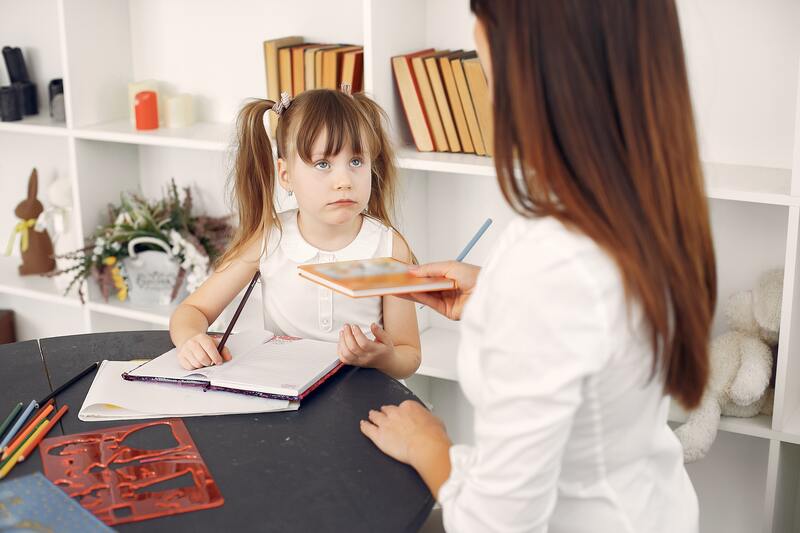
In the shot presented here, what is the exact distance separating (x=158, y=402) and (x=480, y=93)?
1066 mm

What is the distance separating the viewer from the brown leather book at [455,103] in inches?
84.0

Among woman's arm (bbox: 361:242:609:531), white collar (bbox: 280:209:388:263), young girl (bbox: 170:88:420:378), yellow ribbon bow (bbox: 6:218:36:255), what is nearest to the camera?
woman's arm (bbox: 361:242:609:531)

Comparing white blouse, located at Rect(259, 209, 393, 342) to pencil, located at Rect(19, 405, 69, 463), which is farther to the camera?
white blouse, located at Rect(259, 209, 393, 342)

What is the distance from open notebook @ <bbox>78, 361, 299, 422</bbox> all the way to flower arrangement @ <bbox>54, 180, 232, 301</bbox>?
1138mm

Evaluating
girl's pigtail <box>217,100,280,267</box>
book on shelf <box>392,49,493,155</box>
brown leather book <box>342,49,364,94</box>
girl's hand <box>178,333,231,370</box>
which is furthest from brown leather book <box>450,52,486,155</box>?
girl's hand <box>178,333,231,370</box>

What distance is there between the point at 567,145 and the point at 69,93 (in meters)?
2.03

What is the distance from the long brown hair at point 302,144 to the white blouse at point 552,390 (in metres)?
0.80

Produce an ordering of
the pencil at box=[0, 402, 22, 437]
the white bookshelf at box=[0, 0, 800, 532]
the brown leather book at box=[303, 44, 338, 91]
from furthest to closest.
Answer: the brown leather book at box=[303, 44, 338, 91] < the white bookshelf at box=[0, 0, 800, 532] < the pencil at box=[0, 402, 22, 437]

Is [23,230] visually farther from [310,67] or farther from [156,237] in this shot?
[310,67]

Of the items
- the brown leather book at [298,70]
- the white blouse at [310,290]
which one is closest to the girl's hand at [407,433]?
the white blouse at [310,290]

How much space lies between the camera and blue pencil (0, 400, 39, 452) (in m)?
1.26

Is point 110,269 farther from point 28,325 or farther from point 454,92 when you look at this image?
point 454,92

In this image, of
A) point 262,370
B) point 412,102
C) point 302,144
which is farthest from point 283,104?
point 262,370

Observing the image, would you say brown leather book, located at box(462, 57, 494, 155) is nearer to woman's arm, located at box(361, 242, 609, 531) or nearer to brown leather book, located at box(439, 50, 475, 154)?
brown leather book, located at box(439, 50, 475, 154)
